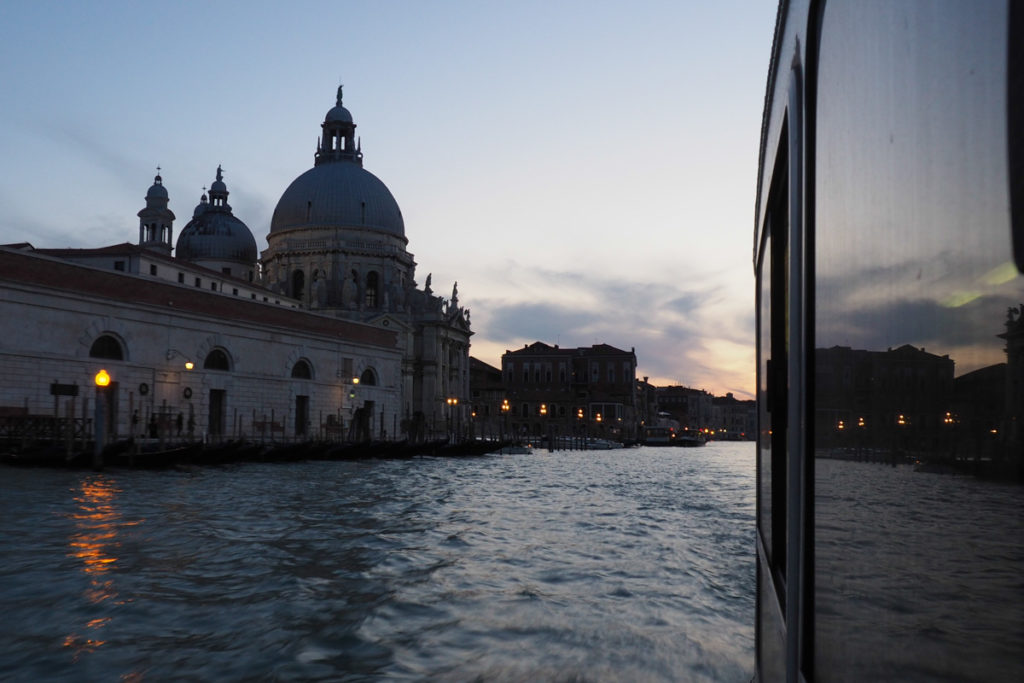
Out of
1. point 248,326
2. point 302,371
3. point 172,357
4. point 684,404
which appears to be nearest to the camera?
point 172,357

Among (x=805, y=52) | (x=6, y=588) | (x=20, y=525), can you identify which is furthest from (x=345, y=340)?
(x=805, y=52)

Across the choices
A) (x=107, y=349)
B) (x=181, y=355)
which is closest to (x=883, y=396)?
(x=107, y=349)

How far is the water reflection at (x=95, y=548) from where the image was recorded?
18.4ft

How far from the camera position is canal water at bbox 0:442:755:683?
534cm

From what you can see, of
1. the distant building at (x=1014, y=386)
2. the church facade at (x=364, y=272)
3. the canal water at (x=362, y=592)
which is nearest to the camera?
the distant building at (x=1014, y=386)

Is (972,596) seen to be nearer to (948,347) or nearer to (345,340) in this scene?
(948,347)

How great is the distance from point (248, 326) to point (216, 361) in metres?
1.80

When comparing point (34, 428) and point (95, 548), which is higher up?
point (34, 428)

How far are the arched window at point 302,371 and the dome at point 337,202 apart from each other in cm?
2428

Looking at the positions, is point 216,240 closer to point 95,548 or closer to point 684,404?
point 95,548

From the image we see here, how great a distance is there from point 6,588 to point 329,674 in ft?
10.6

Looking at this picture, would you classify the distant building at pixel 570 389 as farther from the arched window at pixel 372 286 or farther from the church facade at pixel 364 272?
the arched window at pixel 372 286

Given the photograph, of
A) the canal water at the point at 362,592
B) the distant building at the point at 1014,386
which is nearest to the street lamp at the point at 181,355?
the canal water at the point at 362,592

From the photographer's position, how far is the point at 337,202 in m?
59.1
